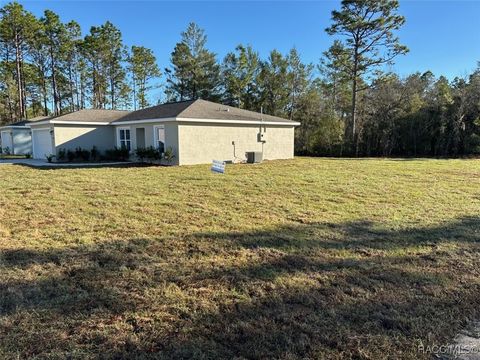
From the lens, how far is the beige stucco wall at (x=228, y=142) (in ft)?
52.9

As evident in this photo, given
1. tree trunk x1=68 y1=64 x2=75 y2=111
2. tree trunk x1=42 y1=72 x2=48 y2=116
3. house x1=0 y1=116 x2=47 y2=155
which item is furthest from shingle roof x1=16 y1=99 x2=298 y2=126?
tree trunk x1=42 y1=72 x2=48 y2=116

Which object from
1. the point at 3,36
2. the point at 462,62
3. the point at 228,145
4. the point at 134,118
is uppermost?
the point at 3,36

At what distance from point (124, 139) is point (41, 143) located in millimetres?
5404

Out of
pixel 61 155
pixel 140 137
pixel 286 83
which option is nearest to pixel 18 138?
pixel 61 155

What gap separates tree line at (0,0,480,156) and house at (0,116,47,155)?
24.5 ft

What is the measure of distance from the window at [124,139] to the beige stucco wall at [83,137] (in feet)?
1.91

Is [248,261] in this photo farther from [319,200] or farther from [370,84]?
[370,84]

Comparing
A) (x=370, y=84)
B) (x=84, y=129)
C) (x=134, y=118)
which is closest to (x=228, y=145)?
(x=134, y=118)

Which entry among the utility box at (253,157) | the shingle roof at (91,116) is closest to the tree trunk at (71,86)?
the shingle roof at (91,116)

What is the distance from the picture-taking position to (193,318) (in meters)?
2.98

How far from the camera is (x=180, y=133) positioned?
1571 centimetres

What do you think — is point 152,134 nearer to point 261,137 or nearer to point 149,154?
point 149,154

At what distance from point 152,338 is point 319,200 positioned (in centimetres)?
585

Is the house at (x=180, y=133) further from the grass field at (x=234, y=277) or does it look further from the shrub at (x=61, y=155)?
the grass field at (x=234, y=277)
